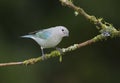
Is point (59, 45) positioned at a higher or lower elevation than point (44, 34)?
higher

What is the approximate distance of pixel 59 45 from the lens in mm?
5621

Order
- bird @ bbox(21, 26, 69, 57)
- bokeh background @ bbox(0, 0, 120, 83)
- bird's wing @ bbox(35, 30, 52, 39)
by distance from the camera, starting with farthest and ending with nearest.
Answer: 1. bokeh background @ bbox(0, 0, 120, 83)
2. bird's wing @ bbox(35, 30, 52, 39)
3. bird @ bbox(21, 26, 69, 57)

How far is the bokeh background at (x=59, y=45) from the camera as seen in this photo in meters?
5.43

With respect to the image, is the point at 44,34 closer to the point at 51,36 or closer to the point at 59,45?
the point at 51,36

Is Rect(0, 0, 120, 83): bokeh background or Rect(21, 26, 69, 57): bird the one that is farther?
Rect(0, 0, 120, 83): bokeh background

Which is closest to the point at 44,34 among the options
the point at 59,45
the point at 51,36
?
the point at 51,36

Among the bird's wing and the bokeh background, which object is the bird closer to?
the bird's wing

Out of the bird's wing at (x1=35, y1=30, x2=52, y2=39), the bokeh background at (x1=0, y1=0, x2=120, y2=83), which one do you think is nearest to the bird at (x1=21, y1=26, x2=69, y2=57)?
the bird's wing at (x1=35, y1=30, x2=52, y2=39)

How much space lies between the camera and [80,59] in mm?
5961

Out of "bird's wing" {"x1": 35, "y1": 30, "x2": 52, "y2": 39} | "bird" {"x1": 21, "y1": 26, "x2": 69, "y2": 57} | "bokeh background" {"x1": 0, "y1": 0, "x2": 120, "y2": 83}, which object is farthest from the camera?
"bokeh background" {"x1": 0, "y1": 0, "x2": 120, "y2": 83}

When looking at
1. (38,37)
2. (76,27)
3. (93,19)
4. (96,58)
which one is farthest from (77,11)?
(96,58)

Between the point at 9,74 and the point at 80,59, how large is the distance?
1.05 m

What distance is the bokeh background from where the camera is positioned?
17.8ft

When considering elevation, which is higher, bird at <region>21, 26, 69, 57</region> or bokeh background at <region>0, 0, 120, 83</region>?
bokeh background at <region>0, 0, 120, 83</region>
